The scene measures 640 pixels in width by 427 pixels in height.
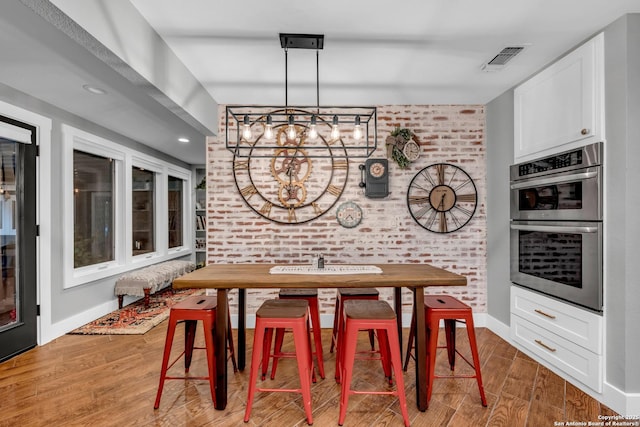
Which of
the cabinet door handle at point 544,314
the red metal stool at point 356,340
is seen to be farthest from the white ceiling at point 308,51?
the cabinet door handle at point 544,314

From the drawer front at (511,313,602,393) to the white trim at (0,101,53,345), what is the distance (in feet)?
14.7

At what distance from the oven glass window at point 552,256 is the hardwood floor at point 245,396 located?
77 cm

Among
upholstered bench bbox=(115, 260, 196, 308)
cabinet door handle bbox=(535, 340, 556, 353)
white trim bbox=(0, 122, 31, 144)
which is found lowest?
cabinet door handle bbox=(535, 340, 556, 353)

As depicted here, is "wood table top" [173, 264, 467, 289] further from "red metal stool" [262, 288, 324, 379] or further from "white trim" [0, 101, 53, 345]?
"white trim" [0, 101, 53, 345]

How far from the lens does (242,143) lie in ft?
12.4

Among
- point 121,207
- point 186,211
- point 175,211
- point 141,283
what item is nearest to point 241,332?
point 141,283

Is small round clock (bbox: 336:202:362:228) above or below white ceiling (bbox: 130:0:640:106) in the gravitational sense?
below

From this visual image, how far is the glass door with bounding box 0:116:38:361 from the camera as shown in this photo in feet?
9.73

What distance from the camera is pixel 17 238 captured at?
3.06m

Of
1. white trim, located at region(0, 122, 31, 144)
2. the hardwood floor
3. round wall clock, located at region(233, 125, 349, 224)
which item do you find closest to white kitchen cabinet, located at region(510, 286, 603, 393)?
the hardwood floor

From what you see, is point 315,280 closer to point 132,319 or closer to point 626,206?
point 626,206

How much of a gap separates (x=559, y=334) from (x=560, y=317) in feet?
0.44

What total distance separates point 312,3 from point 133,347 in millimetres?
3256

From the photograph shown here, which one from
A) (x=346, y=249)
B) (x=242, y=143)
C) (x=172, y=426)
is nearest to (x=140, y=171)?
(x=242, y=143)
